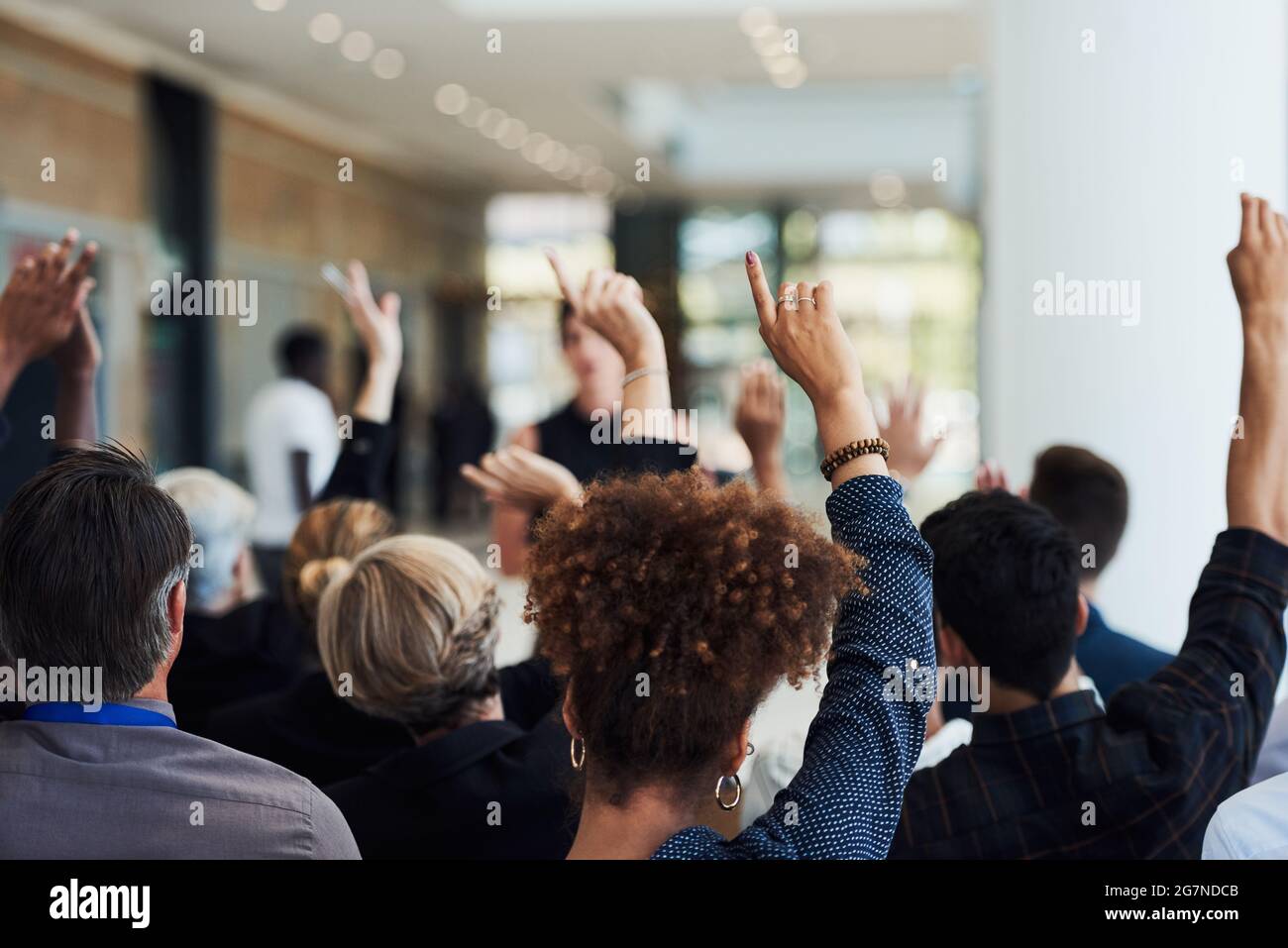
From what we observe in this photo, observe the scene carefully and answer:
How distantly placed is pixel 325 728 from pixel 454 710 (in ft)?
0.97

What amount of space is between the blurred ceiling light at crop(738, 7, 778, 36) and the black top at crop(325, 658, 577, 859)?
23.7ft

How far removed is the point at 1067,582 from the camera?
5.49 feet

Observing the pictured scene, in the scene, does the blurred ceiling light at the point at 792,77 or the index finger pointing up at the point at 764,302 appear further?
the blurred ceiling light at the point at 792,77

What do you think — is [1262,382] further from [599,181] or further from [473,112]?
[599,181]

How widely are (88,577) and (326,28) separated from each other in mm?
8045

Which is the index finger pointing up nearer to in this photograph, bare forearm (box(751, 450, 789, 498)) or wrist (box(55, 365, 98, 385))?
bare forearm (box(751, 450, 789, 498))

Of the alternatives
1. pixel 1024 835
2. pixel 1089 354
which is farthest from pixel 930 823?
pixel 1089 354

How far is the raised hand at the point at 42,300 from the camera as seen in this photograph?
6.98 feet

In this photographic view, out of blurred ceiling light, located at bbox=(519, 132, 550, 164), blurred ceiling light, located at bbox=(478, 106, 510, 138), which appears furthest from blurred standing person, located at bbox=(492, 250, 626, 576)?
blurred ceiling light, located at bbox=(519, 132, 550, 164)

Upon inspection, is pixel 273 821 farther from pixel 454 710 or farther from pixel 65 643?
pixel 454 710

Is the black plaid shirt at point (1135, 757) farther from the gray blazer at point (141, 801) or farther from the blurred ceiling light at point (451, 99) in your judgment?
the blurred ceiling light at point (451, 99)

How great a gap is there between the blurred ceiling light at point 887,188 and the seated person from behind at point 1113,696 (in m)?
14.3

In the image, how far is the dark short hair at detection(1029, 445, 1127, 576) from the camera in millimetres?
2336

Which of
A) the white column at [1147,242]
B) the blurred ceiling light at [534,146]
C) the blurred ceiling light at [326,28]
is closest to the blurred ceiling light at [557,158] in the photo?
the blurred ceiling light at [534,146]
